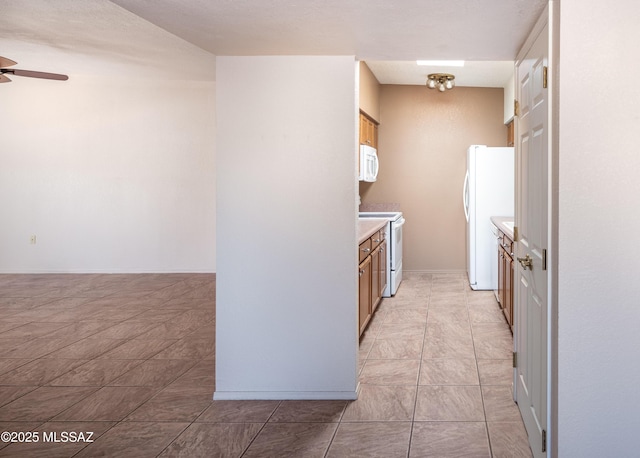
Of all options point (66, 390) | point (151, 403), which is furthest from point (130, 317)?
point (151, 403)

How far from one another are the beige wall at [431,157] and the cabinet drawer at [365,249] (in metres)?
3.06

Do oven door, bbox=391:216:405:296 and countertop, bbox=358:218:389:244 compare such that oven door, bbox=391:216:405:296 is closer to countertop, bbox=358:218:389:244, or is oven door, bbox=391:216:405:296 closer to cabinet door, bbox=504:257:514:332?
countertop, bbox=358:218:389:244

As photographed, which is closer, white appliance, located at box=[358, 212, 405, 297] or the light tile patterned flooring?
the light tile patterned flooring

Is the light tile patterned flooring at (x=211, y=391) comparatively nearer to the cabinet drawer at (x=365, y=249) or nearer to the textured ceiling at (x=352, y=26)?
the cabinet drawer at (x=365, y=249)

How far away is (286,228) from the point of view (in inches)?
125

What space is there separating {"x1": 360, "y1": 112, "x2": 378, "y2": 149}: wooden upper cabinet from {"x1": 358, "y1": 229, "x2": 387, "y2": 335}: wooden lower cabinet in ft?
4.28

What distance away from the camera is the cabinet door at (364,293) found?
4266 millimetres

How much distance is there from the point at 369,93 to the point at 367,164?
92 centimetres

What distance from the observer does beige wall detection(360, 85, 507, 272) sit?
7617 mm

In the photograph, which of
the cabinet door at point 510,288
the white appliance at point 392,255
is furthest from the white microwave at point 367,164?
the cabinet door at point 510,288

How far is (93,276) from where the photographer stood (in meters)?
7.68

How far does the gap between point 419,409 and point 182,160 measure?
A: 576cm

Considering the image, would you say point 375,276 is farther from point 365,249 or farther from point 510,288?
point 510,288

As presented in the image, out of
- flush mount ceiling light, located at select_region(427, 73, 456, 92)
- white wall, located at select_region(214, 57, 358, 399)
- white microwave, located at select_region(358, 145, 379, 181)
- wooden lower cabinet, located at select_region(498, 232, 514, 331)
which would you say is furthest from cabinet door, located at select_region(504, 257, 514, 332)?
flush mount ceiling light, located at select_region(427, 73, 456, 92)
